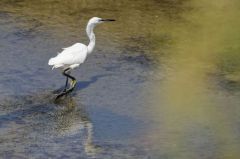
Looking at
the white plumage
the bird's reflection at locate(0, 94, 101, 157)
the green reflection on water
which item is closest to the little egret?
the white plumage

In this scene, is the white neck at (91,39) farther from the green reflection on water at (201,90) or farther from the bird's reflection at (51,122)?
the green reflection on water at (201,90)

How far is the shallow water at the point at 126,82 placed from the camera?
9.59 metres

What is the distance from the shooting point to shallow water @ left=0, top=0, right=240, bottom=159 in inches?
378

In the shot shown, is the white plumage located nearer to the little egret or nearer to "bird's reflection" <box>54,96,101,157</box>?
the little egret

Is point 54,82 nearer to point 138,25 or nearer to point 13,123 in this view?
point 13,123

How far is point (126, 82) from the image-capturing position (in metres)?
11.8

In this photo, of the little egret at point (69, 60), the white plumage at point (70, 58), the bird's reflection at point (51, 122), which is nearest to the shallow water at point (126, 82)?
the bird's reflection at point (51, 122)

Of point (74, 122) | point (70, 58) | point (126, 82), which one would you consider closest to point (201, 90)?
point (126, 82)

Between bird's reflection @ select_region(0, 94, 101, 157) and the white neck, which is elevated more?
the white neck

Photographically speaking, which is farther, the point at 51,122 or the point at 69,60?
the point at 69,60

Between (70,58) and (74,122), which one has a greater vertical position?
(70,58)

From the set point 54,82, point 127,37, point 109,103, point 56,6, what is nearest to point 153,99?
point 109,103

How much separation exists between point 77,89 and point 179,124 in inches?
85.3

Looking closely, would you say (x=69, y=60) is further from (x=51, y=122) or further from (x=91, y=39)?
(x=51, y=122)
